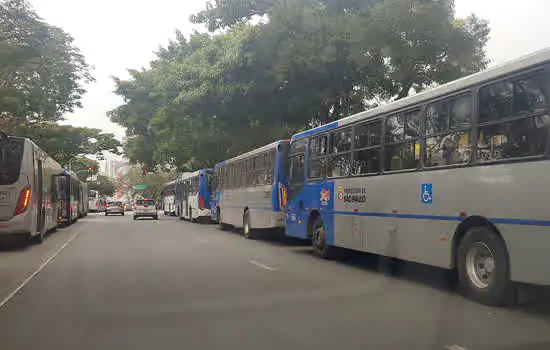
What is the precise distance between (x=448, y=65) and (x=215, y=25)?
9865 millimetres

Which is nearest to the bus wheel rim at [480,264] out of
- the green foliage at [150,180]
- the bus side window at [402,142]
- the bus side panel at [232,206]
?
the bus side window at [402,142]

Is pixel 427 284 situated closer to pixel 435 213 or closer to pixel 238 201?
pixel 435 213

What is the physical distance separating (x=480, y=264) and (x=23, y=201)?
1143cm

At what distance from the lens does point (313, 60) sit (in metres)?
20.0

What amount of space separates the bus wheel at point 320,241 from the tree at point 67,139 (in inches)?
802

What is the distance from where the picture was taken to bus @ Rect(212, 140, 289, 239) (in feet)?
52.8

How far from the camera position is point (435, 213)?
816cm

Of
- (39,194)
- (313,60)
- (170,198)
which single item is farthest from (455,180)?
(170,198)

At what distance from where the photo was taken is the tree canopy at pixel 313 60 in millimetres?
18703

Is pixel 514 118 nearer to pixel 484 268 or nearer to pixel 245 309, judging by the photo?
pixel 484 268

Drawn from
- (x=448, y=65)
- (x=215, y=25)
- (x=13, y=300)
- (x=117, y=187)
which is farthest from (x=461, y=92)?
(x=117, y=187)

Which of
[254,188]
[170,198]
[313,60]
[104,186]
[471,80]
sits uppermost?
[313,60]

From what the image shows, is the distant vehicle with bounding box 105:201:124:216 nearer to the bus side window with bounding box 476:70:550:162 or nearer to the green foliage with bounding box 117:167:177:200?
the green foliage with bounding box 117:167:177:200

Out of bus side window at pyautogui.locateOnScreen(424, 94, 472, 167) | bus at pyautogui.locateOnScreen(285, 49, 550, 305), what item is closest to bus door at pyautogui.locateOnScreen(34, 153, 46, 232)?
bus at pyautogui.locateOnScreen(285, 49, 550, 305)
